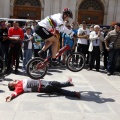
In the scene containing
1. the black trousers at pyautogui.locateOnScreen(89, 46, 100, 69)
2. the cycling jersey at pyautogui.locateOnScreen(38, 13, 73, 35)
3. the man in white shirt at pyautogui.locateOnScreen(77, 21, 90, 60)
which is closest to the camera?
the cycling jersey at pyautogui.locateOnScreen(38, 13, 73, 35)

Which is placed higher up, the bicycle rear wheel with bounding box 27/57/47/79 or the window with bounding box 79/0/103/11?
the window with bounding box 79/0/103/11

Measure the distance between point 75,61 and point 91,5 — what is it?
1740cm

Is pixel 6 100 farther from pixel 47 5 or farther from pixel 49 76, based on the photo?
pixel 47 5

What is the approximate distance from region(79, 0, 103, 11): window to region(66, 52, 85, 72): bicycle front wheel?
16919mm

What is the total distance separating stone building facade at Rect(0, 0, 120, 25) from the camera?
2386cm

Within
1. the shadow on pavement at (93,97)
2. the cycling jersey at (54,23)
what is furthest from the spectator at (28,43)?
the shadow on pavement at (93,97)


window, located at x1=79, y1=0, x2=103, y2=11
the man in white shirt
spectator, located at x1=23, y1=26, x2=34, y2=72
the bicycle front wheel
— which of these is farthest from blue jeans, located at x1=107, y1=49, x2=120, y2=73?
window, located at x1=79, y1=0, x2=103, y2=11

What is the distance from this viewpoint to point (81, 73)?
10500mm

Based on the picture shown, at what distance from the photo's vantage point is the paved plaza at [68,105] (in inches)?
214

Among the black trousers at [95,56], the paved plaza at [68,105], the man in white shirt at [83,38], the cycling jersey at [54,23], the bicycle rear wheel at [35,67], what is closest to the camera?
the paved plaza at [68,105]

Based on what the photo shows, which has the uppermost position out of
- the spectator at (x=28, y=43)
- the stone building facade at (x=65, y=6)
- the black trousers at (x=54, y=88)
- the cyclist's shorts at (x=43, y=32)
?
the stone building facade at (x=65, y=6)

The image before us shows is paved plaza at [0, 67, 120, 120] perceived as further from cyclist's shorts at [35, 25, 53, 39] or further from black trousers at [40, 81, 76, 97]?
cyclist's shorts at [35, 25, 53, 39]

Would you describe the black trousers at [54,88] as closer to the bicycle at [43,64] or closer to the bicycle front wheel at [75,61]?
the bicycle at [43,64]

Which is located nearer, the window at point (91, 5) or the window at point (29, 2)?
the window at point (29, 2)
